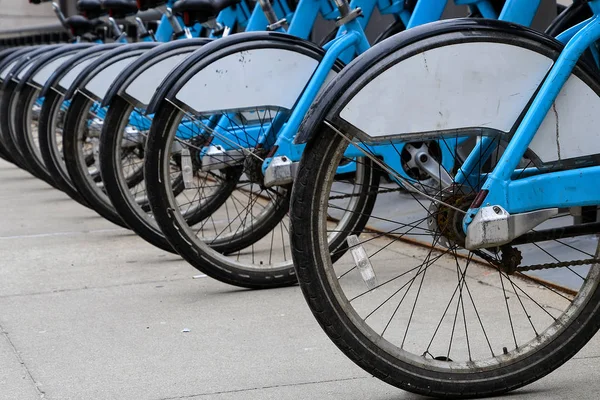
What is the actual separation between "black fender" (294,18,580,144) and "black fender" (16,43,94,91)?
199 inches

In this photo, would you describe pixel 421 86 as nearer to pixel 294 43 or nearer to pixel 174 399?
pixel 174 399

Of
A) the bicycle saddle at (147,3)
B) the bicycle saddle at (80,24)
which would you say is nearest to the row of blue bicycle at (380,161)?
the bicycle saddle at (147,3)

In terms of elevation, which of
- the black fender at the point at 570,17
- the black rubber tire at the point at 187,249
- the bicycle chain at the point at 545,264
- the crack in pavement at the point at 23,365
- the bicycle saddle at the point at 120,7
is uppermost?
the black fender at the point at 570,17

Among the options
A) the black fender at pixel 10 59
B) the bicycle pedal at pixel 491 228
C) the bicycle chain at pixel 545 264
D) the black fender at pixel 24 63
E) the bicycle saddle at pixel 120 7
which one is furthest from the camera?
the black fender at pixel 10 59

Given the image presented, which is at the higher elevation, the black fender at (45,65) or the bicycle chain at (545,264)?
the bicycle chain at (545,264)

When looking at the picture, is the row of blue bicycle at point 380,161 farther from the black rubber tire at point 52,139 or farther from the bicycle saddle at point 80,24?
the bicycle saddle at point 80,24

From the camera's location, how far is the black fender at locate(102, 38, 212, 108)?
5.41 m

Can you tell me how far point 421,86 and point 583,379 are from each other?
99 cm

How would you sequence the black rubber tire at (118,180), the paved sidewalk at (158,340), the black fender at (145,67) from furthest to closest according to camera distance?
the black rubber tire at (118,180) → the black fender at (145,67) → the paved sidewalk at (158,340)

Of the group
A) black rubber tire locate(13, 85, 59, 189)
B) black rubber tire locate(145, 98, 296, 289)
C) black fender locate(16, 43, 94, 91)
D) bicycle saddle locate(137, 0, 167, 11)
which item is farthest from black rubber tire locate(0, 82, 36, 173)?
black rubber tire locate(145, 98, 296, 289)

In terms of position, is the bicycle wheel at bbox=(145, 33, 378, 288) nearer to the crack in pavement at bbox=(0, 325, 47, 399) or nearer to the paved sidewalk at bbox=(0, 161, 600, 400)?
the paved sidewalk at bbox=(0, 161, 600, 400)

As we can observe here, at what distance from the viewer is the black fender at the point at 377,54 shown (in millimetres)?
3004

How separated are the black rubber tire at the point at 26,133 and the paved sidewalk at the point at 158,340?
1.98 m

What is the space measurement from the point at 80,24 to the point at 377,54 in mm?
6870
